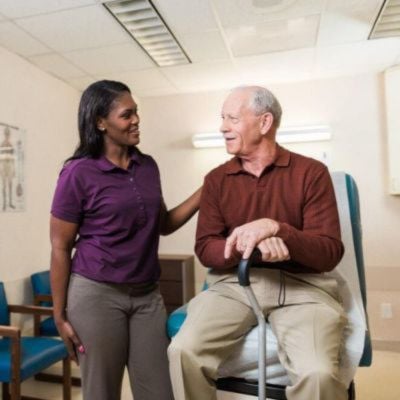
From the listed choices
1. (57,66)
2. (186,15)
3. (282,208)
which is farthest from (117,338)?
→ (57,66)

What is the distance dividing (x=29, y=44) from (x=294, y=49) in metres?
1.83

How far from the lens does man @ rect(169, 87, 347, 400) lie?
3.34ft

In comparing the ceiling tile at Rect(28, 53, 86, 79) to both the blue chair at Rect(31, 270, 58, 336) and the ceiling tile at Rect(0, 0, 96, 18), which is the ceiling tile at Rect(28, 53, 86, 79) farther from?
the blue chair at Rect(31, 270, 58, 336)

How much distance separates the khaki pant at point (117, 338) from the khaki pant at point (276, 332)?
182mm

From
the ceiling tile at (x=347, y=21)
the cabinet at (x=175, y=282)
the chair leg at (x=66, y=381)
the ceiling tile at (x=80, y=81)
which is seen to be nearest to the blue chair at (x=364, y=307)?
the chair leg at (x=66, y=381)

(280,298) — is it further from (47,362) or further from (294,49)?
(294,49)

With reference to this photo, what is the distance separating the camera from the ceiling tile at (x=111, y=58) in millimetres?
2621

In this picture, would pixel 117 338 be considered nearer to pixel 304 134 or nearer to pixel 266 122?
pixel 266 122

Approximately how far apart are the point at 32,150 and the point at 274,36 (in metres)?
1.91

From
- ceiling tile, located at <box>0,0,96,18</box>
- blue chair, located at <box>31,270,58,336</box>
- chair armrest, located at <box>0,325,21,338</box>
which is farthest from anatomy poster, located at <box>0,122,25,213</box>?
chair armrest, located at <box>0,325,21,338</box>

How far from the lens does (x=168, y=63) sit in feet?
9.62

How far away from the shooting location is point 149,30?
2.39 metres

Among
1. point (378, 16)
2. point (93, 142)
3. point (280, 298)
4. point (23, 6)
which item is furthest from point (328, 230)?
point (23, 6)

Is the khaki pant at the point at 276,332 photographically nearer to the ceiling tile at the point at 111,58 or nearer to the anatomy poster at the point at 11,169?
the anatomy poster at the point at 11,169
